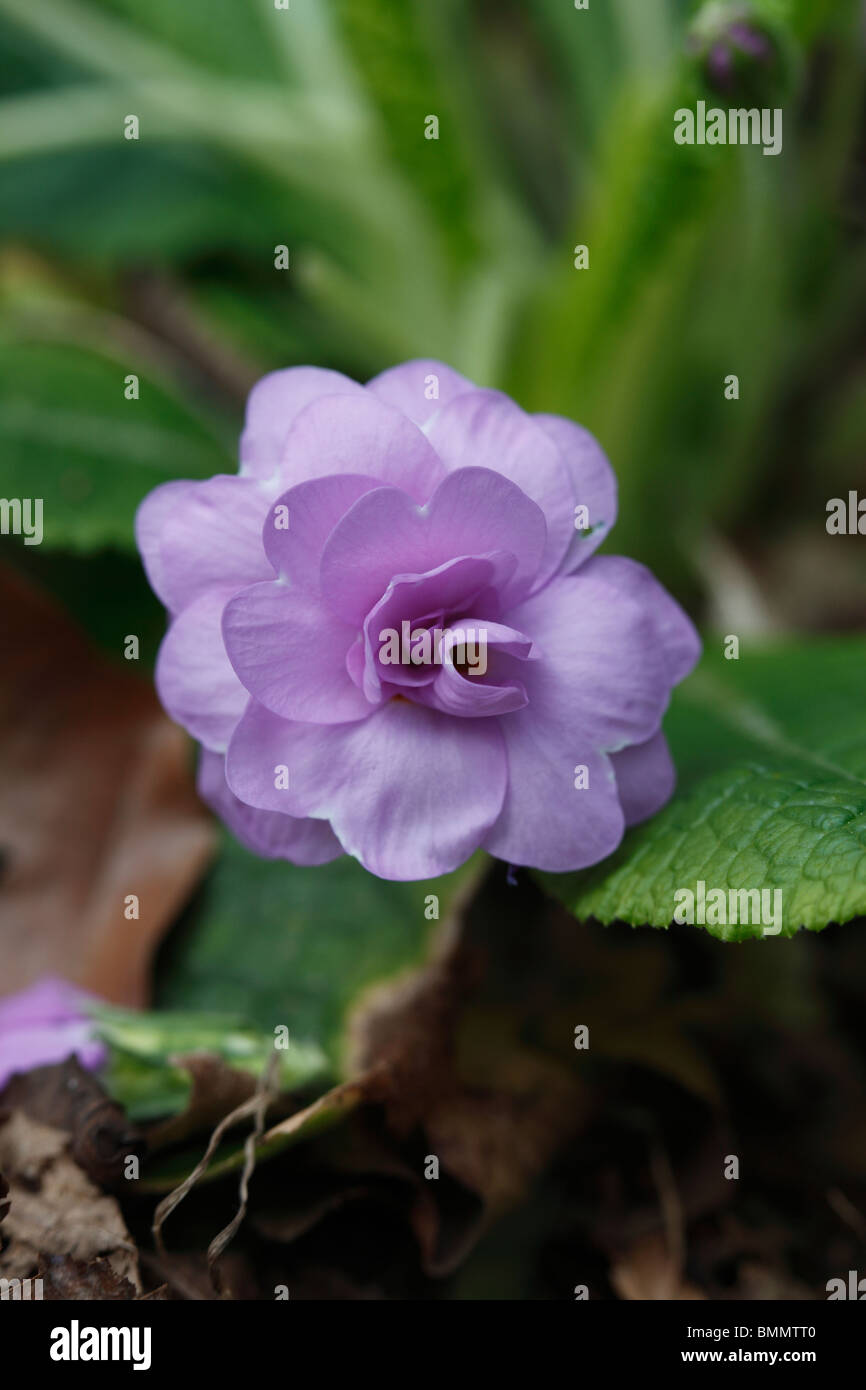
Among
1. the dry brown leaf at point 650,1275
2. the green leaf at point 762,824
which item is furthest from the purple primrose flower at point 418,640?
the dry brown leaf at point 650,1275

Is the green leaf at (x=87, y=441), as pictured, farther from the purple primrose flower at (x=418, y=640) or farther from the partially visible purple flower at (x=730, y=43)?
the partially visible purple flower at (x=730, y=43)

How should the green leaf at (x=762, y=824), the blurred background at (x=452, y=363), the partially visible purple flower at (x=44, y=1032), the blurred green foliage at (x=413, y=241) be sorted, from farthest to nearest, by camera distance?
1. the blurred green foliage at (x=413, y=241)
2. the blurred background at (x=452, y=363)
3. the partially visible purple flower at (x=44, y=1032)
4. the green leaf at (x=762, y=824)

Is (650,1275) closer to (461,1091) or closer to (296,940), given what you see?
(461,1091)

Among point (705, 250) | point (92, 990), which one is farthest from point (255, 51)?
point (92, 990)

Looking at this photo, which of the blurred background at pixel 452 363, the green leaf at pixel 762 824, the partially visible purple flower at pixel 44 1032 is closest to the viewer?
the green leaf at pixel 762 824

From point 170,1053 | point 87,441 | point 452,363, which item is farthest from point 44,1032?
point 452,363

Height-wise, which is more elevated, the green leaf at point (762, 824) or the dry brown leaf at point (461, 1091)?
the green leaf at point (762, 824)
